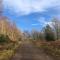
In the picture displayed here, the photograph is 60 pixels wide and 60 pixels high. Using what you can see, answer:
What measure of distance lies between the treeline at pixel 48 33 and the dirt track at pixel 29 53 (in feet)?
0.46

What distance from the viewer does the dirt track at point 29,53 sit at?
2.48 meters

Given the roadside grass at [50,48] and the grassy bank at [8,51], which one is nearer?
the grassy bank at [8,51]

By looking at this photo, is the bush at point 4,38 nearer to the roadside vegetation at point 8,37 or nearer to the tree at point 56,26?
the roadside vegetation at point 8,37

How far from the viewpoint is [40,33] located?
260cm

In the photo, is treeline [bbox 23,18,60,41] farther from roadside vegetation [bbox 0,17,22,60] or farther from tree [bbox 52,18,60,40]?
roadside vegetation [bbox 0,17,22,60]

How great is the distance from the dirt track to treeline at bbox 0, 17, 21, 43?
16 cm

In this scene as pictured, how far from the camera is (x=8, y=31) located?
100 inches

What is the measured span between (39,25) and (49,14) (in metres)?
0.21

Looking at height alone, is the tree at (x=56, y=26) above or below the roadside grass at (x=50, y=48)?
above

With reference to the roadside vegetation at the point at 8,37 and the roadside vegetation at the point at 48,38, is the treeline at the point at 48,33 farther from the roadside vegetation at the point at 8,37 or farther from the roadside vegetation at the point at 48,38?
the roadside vegetation at the point at 8,37

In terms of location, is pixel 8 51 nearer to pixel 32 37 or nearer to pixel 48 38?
pixel 32 37

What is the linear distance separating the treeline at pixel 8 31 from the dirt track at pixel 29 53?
159mm

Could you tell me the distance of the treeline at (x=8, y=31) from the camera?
8.12 feet

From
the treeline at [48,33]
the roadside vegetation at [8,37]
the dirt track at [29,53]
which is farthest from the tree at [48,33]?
the roadside vegetation at [8,37]
